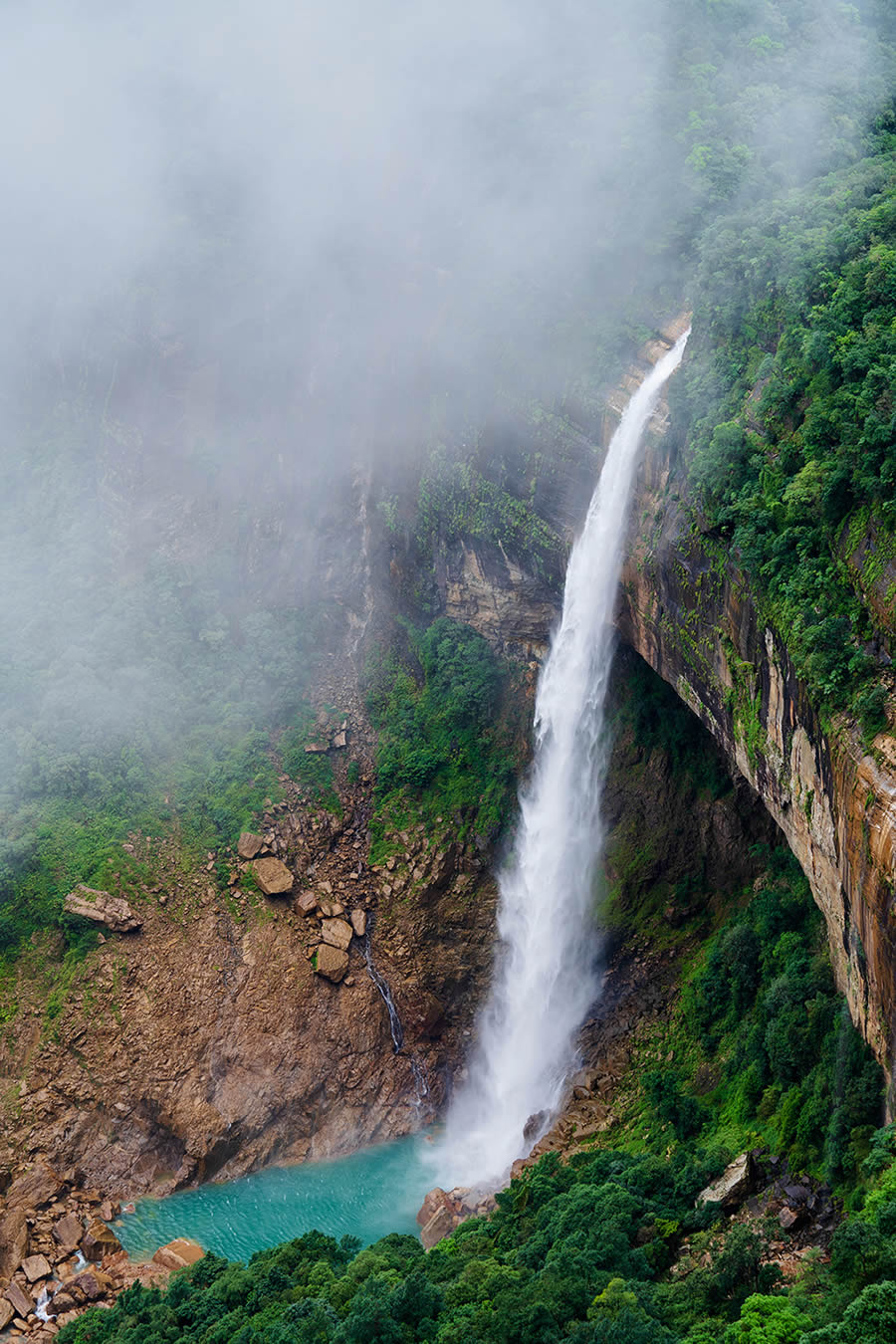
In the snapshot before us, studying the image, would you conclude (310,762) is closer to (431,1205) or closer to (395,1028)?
(395,1028)

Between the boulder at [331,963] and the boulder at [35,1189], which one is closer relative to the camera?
the boulder at [35,1189]

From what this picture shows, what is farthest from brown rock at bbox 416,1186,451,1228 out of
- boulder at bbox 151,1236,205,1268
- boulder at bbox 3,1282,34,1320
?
boulder at bbox 3,1282,34,1320

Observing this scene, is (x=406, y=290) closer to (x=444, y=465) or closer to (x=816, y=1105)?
(x=444, y=465)

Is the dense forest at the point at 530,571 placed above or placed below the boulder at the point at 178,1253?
above

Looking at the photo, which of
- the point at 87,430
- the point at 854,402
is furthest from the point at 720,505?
the point at 87,430

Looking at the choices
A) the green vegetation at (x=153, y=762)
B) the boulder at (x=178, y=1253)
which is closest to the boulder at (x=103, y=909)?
the green vegetation at (x=153, y=762)

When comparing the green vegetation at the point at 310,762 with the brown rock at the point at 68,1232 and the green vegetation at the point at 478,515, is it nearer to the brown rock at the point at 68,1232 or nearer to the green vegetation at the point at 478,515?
the green vegetation at the point at 478,515

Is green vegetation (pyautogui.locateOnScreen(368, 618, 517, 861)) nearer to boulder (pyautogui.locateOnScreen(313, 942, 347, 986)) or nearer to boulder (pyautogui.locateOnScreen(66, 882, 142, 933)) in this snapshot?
boulder (pyautogui.locateOnScreen(313, 942, 347, 986))

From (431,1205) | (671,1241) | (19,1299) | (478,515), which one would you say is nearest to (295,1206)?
(431,1205)
